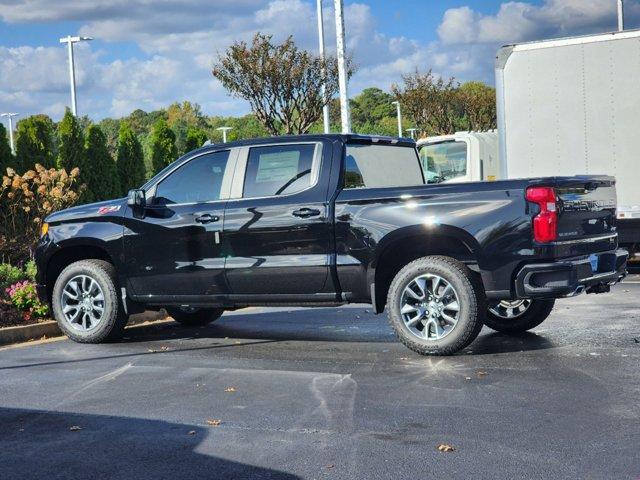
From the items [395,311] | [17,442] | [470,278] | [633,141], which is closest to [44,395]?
[17,442]

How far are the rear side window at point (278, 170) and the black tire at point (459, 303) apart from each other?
4.21 feet

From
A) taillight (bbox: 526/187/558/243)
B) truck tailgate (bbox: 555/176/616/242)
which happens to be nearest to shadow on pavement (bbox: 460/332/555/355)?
truck tailgate (bbox: 555/176/616/242)

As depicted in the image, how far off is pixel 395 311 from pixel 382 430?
8.91 ft

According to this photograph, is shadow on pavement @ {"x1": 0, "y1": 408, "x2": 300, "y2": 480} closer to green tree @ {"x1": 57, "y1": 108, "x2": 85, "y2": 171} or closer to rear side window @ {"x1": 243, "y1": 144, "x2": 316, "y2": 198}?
rear side window @ {"x1": 243, "y1": 144, "x2": 316, "y2": 198}

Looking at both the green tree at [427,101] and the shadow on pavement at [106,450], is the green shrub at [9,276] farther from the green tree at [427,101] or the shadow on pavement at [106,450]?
the green tree at [427,101]

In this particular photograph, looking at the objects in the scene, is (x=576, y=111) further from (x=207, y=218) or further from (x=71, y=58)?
(x=71, y=58)

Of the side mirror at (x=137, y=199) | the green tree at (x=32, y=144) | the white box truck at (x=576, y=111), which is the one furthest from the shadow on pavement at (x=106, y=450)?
the green tree at (x=32, y=144)

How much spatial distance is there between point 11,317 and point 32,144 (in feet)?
37.8

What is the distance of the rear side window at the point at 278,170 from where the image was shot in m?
9.30

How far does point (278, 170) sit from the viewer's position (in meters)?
9.47

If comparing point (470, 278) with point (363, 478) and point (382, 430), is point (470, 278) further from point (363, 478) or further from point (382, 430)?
point (363, 478)

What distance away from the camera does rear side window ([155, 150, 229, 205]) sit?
977 cm

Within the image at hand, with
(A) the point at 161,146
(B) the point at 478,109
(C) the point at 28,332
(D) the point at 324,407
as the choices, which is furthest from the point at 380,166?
(B) the point at 478,109

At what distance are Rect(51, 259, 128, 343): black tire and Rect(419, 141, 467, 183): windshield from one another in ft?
27.7
